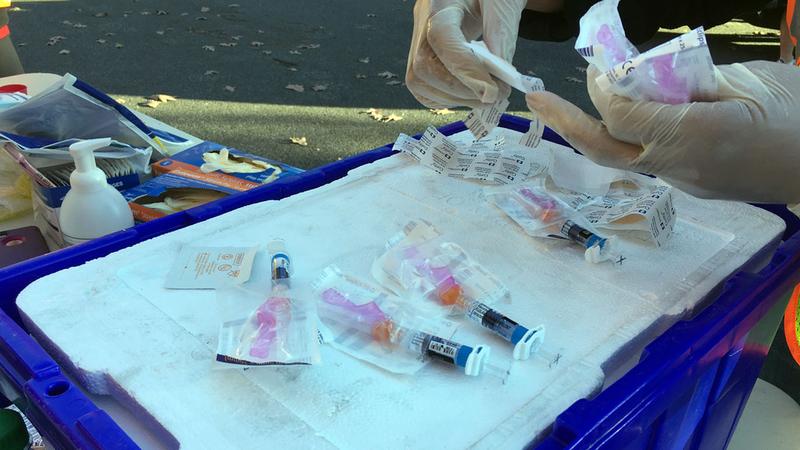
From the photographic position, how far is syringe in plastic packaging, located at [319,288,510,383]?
1.88 ft

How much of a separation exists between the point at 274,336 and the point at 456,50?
1.49 feet

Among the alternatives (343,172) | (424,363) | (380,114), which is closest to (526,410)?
(424,363)

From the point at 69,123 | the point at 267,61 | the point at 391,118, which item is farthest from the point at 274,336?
the point at 267,61

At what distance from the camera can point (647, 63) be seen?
599 millimetres

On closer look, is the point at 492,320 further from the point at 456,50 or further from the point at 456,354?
the point at 456,50

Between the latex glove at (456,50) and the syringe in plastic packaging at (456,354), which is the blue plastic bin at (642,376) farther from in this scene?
the latex glove at (456,50)

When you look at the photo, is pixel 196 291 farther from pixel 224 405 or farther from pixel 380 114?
pixel 380 114

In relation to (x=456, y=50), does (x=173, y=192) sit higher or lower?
lower

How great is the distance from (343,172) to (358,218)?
0.15 meters

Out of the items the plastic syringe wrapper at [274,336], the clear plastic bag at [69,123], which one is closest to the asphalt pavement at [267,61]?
the clear plastic bag at [69,123]

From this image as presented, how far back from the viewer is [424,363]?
23.0 inches

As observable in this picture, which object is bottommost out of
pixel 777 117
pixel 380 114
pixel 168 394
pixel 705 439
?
pixel 380 114

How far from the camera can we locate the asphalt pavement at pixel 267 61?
264cm

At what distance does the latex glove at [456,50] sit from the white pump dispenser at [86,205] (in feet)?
1.43
